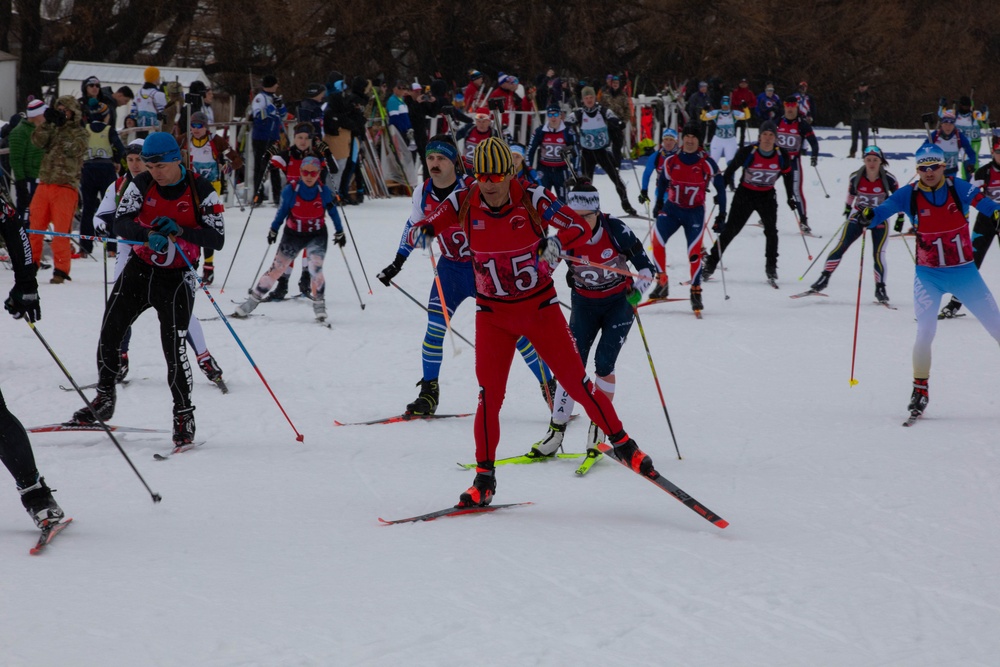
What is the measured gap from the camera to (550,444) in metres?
5.91

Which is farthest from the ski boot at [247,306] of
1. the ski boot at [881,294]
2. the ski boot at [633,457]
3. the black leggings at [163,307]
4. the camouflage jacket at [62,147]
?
the ski boot at [881,294]

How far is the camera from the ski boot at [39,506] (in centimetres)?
432

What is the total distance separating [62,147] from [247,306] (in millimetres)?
2749

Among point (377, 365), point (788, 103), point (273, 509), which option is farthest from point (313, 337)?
point (788, 103)

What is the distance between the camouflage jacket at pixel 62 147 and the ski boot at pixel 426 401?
5701 mm

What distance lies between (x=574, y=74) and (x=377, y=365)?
2556 cm

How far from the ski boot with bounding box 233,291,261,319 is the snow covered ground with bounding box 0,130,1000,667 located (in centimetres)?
44

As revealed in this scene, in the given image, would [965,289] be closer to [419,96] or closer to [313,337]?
[313,337]

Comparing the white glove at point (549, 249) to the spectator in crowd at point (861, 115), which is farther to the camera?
the spectator in crowd at point (861, 115)

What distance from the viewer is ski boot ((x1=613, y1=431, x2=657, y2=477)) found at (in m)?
4.70

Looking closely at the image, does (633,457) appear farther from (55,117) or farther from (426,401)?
(55,117)

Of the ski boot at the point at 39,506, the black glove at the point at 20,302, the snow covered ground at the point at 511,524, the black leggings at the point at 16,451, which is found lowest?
the snow covered ground at the point at 511,524

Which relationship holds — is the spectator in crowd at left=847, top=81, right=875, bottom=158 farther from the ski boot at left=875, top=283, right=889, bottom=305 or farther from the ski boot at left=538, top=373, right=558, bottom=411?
the ski boot at left=538, top=373, right=558, bottom=411

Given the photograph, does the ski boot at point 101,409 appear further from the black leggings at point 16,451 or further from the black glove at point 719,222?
the black glove at point 719,222
